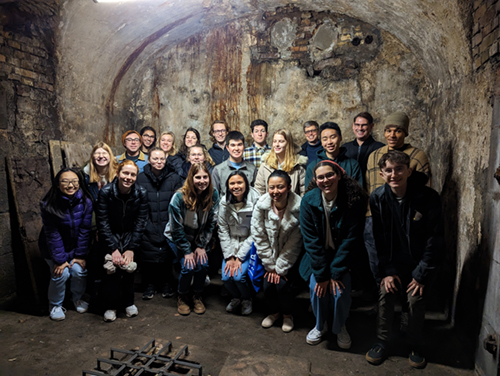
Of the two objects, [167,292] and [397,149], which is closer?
[397,149]

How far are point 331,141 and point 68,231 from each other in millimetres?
2907

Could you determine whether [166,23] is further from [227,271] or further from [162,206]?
[227,271]

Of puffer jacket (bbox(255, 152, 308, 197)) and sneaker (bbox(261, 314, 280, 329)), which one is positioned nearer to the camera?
sneaker (bbox(261, 314, 280, 329))

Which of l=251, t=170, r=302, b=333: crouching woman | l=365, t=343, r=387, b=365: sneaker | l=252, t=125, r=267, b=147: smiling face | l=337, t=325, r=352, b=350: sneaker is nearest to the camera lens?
l=365, t=343, r=387, b=365: sneaker

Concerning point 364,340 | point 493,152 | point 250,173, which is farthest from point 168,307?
point 493,152

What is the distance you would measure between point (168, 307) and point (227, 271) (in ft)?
2.87

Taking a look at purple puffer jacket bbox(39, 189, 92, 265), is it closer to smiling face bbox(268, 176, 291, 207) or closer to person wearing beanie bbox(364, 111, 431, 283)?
smiling face bbox(268, 176, 291, 207)

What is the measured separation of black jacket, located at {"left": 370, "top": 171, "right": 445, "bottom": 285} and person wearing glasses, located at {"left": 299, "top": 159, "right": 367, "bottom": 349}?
0.21 metres

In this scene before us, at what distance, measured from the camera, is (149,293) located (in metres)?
3.84

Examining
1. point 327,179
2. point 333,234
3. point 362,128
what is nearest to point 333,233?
point 333,234

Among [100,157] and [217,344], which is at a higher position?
[100,157]

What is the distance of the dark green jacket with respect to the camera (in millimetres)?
2824

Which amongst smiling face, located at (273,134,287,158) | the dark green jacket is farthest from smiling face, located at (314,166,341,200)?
smiling face, located at (273,134,287,158)

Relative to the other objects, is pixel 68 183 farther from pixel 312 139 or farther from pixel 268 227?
pixel 312 139
